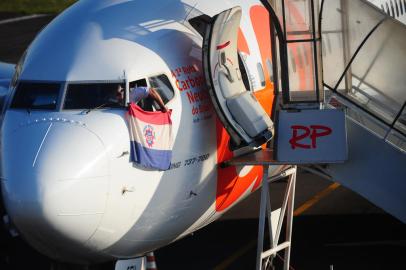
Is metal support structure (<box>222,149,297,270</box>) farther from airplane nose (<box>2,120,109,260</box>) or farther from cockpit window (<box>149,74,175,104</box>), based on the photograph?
airplane nose (<box>2,120,109,260</box>)

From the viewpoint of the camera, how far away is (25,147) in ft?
46.7

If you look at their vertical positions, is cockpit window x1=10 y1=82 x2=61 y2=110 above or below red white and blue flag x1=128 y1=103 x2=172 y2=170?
above

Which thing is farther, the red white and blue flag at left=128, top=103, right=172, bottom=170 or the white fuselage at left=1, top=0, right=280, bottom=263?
the red white and blue flag at left=128, top=103, right=172, bottom=170

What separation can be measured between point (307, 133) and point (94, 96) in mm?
3679

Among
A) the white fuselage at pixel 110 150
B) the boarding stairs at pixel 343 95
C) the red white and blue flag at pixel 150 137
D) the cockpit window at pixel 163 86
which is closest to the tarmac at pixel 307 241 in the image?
the white fuselage at pixel 110 150

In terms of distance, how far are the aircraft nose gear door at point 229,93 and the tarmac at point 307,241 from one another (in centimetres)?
406

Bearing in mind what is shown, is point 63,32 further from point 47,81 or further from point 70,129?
point 70,129

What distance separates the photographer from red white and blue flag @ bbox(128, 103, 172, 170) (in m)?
14.7

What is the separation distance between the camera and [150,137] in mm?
14836

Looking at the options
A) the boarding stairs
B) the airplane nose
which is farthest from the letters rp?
the airplane nose

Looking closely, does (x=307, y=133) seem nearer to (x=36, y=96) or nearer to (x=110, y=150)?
(x=110, y=150)

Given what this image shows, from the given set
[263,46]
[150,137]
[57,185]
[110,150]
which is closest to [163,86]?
[150,137]

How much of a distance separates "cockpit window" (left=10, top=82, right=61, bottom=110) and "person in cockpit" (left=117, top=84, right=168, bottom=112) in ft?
3.30

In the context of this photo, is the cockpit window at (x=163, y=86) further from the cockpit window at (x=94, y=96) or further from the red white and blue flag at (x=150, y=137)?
the cockpit window at (x=94, y=96)
